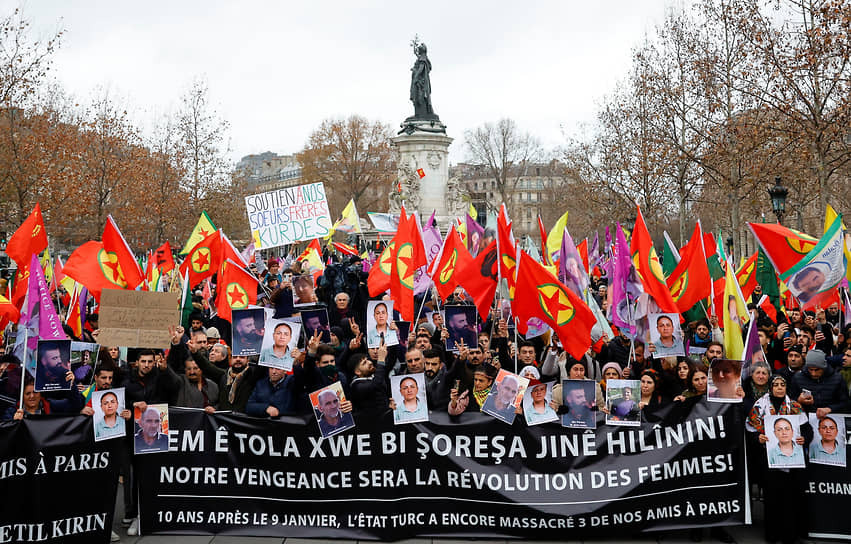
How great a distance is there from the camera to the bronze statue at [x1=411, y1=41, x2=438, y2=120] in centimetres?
4416

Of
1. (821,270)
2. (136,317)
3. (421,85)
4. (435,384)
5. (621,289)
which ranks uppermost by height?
(421,85)

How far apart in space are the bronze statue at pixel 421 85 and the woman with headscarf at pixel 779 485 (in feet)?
126

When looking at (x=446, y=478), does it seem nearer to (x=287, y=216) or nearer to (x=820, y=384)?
(x=820, y=384)

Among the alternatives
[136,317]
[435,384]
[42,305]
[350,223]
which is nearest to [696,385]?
[435,384]

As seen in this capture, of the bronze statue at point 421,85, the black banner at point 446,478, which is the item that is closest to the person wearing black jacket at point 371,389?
the black banner at point 446,478

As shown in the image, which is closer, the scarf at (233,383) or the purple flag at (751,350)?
the purple flag at (751,350)

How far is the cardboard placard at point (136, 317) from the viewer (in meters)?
7.14

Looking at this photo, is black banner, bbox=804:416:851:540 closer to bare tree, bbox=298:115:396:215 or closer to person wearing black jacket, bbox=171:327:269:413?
person wearing black jacket, bbox=171:327:269:413

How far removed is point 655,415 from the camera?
6.89 m

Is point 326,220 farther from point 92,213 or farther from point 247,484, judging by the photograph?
point 92,213

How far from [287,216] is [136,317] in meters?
8.16

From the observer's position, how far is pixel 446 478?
22.6 feet

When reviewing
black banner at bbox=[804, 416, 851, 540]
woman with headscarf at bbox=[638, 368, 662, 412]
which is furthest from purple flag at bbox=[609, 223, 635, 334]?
black banner at bbox=[804, 416, 851, 540]

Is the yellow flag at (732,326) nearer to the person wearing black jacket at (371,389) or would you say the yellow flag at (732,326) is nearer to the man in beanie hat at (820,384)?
the man in beanie hat at (820,384)
